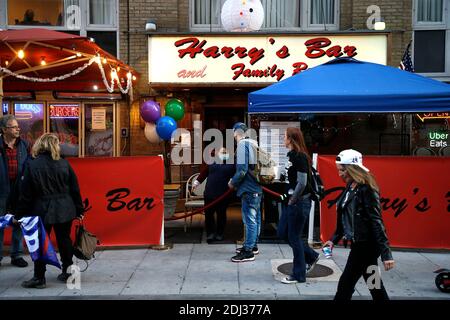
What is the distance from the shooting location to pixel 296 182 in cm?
586

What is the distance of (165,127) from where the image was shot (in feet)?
31.2

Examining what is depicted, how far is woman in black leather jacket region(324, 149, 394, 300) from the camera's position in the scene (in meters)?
4.30

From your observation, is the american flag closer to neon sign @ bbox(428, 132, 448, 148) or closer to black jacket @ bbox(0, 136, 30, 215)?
neon sign @ bbox(428, 132, 448, 148)

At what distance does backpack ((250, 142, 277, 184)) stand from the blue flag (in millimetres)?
2855

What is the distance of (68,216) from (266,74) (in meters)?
5.27

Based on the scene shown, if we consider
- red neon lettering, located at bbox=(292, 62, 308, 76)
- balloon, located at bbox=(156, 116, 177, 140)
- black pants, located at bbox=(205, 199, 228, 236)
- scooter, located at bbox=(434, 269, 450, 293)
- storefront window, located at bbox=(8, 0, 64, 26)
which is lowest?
scooter, located at bbox=(434, 269, 450, 293)

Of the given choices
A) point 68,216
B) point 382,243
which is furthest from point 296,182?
point 68,216

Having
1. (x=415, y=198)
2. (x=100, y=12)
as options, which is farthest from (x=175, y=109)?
(x=415, y=198)

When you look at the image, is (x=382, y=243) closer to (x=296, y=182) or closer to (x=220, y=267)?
(x=296, y=182)

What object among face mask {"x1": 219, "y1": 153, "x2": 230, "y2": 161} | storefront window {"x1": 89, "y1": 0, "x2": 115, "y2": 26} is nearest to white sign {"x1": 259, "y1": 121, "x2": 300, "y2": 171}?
face mask {"x1": 219, "y1": 153, "x2": 230, "y2": 161}

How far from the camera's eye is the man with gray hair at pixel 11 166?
6676mm

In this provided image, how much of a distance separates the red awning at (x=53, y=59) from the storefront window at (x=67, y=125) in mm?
486

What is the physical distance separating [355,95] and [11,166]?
17.1 feet

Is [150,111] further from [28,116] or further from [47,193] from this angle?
[47,193]
